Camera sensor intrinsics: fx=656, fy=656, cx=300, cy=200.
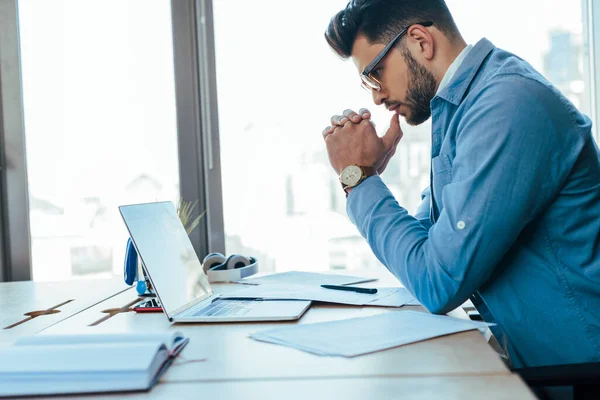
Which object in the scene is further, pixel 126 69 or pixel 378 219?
pixel 126 69

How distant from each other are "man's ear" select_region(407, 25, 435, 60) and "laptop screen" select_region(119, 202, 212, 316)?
683 millimetres

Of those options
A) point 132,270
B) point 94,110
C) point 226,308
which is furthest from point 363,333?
point 94,110

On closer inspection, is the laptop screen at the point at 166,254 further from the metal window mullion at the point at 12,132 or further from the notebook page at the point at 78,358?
the metal window mullion at the point at 12,132

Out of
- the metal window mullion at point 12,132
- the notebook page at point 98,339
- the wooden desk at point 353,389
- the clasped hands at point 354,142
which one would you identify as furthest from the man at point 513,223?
the metal window mullion at point 12,132

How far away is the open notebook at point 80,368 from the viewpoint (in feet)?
2.70

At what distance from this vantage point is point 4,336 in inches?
49.5

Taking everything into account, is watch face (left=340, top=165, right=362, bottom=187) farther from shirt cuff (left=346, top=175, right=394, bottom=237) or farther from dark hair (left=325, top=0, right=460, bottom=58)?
dark hair (left=325, top=0, right=460, bottom=58)

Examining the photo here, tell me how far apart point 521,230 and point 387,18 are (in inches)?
23.3

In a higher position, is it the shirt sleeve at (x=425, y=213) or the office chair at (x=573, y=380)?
the shirt sleeve at (x=425, y=213)

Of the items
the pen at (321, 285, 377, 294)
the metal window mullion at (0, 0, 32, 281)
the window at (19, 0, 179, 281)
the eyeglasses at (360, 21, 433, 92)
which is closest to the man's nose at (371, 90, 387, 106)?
the eyeglasses at (360, 21, 433, 92)

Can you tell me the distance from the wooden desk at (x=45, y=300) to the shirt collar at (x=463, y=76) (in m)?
0.95

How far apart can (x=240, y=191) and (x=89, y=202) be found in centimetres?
66

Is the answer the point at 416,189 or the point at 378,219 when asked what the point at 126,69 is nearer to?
the point at 416,189

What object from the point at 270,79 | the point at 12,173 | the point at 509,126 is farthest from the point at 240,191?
the point at 509,126
